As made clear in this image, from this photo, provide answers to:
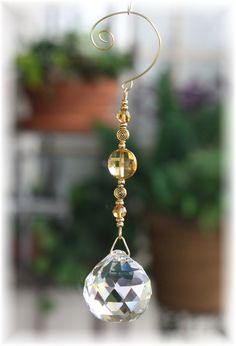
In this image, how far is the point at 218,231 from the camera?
1327 mm

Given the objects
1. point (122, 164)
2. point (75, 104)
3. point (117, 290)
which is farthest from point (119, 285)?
point (75, 104)

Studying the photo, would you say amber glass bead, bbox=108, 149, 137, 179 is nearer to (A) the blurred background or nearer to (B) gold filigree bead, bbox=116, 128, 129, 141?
(B) gold filigree bead, bbox=116, 128, 129, 141

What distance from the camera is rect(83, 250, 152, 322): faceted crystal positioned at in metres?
0.51

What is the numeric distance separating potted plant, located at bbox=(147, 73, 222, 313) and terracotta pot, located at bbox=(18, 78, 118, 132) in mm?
139

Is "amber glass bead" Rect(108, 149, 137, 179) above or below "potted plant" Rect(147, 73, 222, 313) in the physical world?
above

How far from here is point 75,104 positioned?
4.78ft

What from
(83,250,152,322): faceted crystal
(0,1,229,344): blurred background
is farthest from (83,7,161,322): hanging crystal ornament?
(0,1,229,344): blurred background

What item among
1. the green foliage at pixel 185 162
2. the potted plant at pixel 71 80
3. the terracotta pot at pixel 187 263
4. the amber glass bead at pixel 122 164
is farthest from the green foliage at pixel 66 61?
the amber glass bead at pixel 122 164

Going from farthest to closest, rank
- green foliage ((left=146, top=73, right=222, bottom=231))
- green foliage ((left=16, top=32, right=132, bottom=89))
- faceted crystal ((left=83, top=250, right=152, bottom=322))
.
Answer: green foliage ((left=16, top=32, right=132, bottom=89)) → green foliage ((left=146, top=73, right=222, bottom=231)) → faceted crystal ((left=83, top=250, right=152, bottom=322))

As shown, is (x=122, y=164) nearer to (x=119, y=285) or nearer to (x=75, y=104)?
(x=119, y=285)

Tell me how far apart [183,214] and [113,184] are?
210 mm

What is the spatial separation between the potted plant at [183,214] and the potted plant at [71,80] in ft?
0.48

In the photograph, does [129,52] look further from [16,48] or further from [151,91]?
[16,48]

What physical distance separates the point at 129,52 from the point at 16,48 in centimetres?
31
